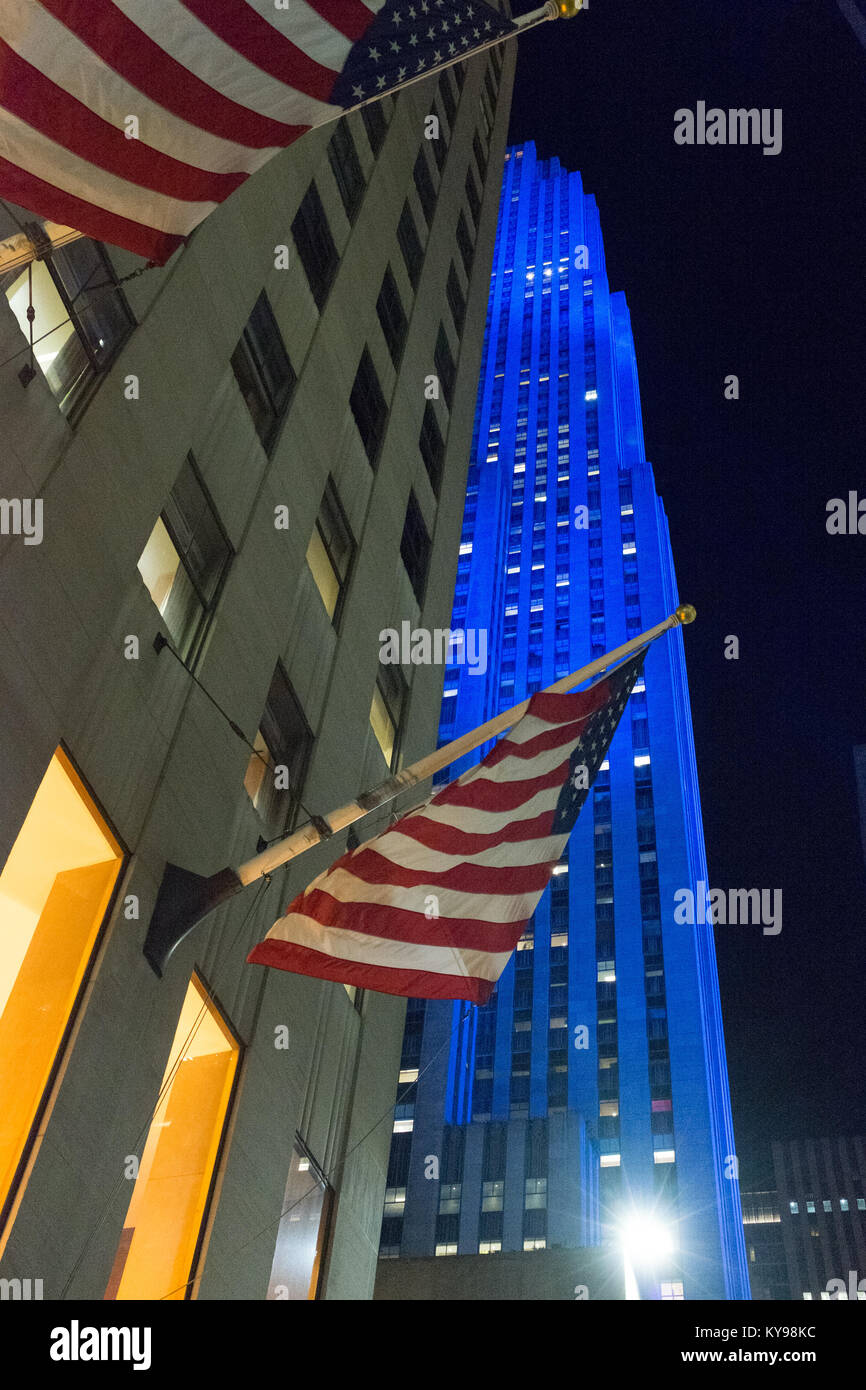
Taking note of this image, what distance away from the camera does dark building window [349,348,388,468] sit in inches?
882

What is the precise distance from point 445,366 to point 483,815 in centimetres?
1953

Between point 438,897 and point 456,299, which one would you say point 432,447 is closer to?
point 456,299

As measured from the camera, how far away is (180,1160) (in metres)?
13.5

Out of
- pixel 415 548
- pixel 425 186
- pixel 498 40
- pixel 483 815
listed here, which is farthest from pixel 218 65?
pixel 425 186

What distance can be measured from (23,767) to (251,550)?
641 centimetres

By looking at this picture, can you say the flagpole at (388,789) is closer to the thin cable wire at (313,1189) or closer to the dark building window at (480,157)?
the thin cable wire at (313,1189)

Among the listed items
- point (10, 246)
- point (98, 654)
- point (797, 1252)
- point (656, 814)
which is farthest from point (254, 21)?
point (797, 1252)

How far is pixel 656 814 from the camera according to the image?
113 m

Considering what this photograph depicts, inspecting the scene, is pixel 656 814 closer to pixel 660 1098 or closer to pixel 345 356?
pixel 660 1098

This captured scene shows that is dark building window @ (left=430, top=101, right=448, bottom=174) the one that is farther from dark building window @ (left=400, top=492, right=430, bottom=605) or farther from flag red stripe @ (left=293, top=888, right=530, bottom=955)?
flag red stripe @ (left=293, top=888, right=530, bottom=955)

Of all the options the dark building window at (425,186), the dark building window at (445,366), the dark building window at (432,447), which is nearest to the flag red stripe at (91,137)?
the dark building window at (432,447)

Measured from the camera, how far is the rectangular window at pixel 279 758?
53.5 ft

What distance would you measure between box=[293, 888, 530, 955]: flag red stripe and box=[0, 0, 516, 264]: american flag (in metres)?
5.98
